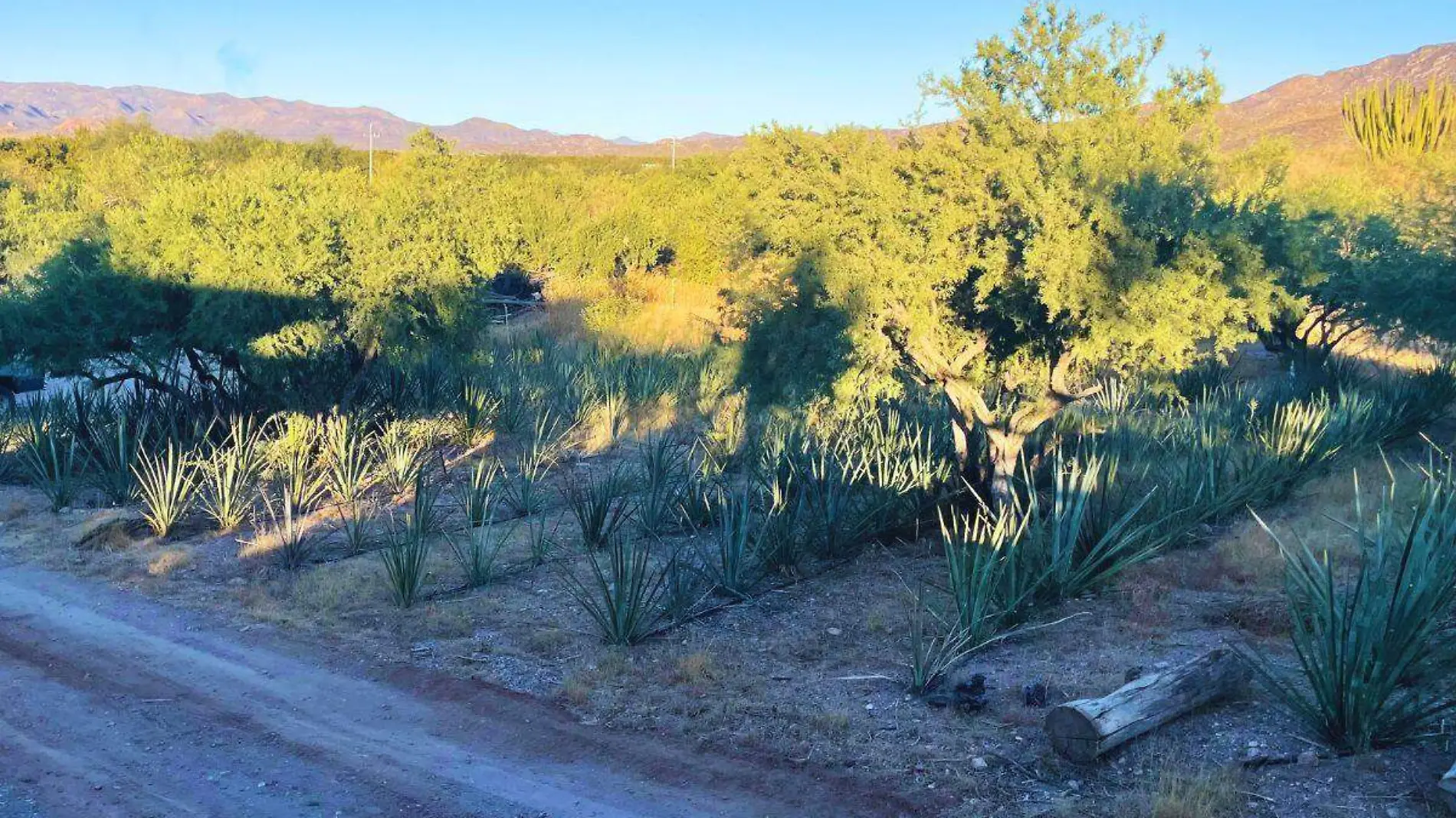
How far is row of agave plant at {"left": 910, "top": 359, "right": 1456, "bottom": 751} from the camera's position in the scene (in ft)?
18.0

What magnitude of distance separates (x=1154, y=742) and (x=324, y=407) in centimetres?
1162

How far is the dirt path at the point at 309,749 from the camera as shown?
5.52 m

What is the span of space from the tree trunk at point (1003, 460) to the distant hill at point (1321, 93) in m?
55.6

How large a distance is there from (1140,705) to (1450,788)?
139cm

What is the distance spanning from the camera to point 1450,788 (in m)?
4.77

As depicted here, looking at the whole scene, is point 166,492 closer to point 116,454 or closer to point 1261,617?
point 116,454

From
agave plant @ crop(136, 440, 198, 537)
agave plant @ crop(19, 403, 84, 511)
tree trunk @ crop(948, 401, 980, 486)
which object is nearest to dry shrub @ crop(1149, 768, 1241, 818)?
tree trunk @ crop(948, 401, 980, 486)

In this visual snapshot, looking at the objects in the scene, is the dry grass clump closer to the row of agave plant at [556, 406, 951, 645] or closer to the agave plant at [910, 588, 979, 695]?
the row of agave plant at [556, 406, 951, 645]

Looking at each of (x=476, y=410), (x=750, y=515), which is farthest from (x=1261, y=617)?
(x=476, y=410)

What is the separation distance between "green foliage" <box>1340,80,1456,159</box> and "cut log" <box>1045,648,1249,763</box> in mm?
35870

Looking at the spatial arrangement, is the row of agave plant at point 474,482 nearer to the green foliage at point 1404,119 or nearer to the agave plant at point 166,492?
the agave plant at point 166,492

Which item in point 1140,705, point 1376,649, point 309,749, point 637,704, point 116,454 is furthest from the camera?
point 116,454

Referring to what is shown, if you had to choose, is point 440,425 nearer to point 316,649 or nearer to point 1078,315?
point 316,649

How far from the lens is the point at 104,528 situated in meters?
10.9
